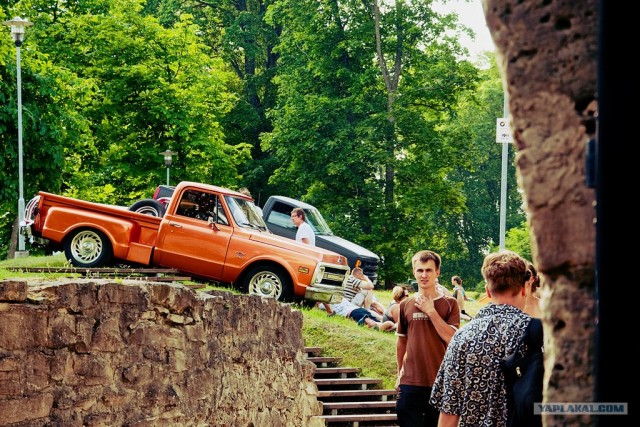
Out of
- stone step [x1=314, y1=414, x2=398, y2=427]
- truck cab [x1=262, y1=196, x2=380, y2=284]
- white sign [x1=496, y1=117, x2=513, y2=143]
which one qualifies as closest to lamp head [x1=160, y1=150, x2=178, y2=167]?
truck cab [x1=262, y1=196, x2=380, y2=284]

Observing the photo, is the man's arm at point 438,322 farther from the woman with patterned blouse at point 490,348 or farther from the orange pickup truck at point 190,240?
the orange pickup truck at point 190,240

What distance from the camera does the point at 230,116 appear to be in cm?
5209

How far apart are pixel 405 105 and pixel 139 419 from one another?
35957 mm

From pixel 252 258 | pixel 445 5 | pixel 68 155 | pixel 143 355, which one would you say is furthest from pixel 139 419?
pixel 445 5

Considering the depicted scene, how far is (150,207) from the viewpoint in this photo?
23375 millimetres

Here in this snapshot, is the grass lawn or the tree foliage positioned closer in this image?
the grass lawn

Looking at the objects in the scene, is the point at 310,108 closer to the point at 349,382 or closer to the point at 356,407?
the point at 349,382

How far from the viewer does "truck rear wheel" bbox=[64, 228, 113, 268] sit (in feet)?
63.9

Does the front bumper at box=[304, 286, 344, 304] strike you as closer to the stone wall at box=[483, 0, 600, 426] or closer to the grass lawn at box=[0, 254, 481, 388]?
the grass lawn at box=[0, 254, 481, 388]

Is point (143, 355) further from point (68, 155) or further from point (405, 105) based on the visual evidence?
point (405, 105)

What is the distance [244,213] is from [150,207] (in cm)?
348

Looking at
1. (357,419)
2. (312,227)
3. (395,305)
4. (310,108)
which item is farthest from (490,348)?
(310,108)

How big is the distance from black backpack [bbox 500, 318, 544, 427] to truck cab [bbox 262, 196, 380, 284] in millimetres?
22855

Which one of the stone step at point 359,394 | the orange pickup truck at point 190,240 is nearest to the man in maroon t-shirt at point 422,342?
the stone step at point 359,394
